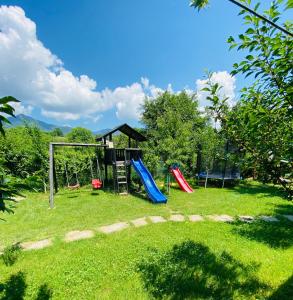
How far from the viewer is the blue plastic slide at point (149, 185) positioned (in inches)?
374

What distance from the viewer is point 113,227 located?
6203mm

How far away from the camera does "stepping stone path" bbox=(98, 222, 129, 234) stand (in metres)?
5.97

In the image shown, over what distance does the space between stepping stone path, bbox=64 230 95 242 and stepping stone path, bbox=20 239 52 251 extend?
403 mm

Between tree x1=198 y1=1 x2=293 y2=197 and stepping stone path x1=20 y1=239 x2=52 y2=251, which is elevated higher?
tree x1=198 y1=1 x2=293 y2=197

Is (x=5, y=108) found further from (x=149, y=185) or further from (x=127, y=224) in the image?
(x=149, y=185)

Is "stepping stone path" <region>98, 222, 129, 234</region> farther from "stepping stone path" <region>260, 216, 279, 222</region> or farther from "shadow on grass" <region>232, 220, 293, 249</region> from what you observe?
"stepping stone path" <region>260, 216, 279, 222</region>

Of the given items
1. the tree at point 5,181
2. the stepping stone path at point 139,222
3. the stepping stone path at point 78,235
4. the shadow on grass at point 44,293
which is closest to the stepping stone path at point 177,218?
the stepping stone path at point 139,222

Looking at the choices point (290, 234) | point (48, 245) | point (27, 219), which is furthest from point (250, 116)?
point (27, 219)

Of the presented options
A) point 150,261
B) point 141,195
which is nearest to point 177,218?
point 150,261

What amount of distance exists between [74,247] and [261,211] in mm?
6705

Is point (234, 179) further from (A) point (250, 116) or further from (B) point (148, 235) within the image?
(A) point (250, 116)

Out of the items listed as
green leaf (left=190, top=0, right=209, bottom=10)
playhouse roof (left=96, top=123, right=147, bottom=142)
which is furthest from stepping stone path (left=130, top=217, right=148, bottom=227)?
playhouse roof (left=96, top=123, right=147, bottom=142)

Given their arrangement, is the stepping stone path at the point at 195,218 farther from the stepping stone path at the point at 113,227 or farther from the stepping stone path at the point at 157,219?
the stepping stone path at the point at 113,227

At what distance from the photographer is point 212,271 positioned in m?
4.04
